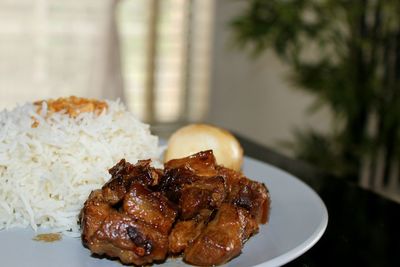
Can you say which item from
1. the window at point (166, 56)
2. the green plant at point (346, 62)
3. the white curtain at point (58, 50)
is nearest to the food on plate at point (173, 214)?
the green plant at point (346, 62)

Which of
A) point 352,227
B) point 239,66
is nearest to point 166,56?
point 239,66

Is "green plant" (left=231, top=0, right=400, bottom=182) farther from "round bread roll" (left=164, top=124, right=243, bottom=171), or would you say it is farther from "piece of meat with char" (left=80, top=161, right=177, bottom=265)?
"piece of meat with char" (left=80, top=161, right=177, bottom=265)

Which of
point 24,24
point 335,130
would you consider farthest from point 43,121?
point 24,24

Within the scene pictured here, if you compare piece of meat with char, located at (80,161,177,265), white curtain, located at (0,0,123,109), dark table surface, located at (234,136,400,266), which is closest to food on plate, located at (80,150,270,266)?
piece of meat with char, located at (80,161,177,265)

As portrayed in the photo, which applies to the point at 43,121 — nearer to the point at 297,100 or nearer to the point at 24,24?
the point at 24,24

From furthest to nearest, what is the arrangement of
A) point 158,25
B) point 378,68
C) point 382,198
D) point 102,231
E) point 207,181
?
point 158,25
point 378,68
point 382,198
point 207,181
point 102,231

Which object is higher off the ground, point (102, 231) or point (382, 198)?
point (102, 231)
